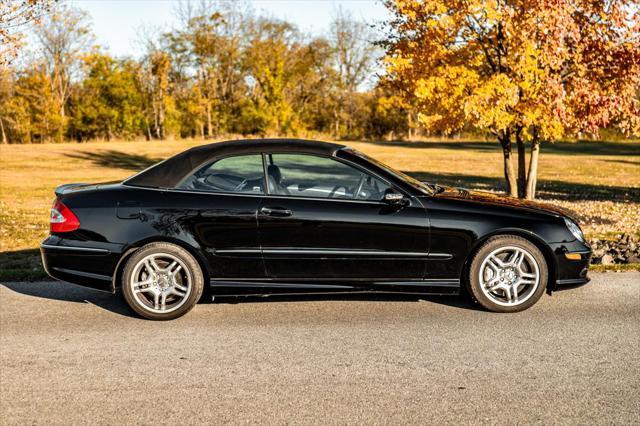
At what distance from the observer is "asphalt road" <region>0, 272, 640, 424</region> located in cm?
353

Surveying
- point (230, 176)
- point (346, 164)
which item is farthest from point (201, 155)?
point (346, 164)

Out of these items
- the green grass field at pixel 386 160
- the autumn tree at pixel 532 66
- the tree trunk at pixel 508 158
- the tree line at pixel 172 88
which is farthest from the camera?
the tree line at pixel 172 88

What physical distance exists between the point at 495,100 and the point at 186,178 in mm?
7784

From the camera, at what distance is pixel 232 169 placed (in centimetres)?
554

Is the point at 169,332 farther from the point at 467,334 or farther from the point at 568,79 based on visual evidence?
the point at 568,79

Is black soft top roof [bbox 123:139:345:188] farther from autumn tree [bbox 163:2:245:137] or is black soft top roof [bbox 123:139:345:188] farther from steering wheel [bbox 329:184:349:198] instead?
autumn tree [bbox 163:2:245:137]

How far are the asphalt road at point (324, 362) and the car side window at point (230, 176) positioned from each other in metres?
1.07

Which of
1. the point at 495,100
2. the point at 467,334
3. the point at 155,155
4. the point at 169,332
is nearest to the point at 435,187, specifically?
the point at 467,334

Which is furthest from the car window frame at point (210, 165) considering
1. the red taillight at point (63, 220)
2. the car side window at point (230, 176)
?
the red taillight at point (63, 220)

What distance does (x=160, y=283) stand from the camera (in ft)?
17.5

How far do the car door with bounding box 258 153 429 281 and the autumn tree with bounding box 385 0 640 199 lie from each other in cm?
677

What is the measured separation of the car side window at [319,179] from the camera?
5.48 metres

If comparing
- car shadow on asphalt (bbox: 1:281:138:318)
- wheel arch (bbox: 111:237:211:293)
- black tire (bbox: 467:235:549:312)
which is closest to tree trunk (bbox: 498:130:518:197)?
black tire (bbox: 467:235:549:312)

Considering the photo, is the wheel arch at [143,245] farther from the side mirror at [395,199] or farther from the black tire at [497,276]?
the black tire at [497,276]
